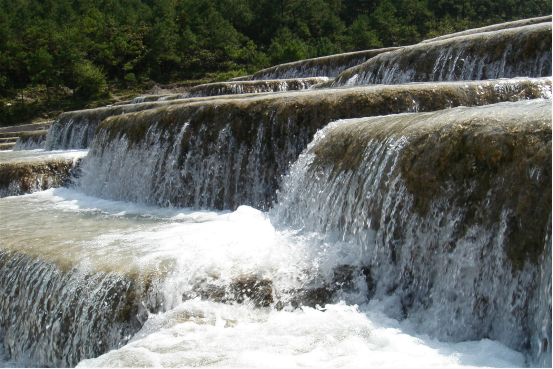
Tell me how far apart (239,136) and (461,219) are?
4220 mm

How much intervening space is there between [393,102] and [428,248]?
10.2ft

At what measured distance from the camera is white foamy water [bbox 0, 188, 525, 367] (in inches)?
109

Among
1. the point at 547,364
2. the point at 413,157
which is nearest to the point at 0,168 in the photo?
the point at 413,157

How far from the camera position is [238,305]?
3.54m

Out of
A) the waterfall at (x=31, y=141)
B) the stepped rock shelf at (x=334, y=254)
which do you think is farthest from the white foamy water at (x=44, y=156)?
the waterfall at (x=31, y=141)

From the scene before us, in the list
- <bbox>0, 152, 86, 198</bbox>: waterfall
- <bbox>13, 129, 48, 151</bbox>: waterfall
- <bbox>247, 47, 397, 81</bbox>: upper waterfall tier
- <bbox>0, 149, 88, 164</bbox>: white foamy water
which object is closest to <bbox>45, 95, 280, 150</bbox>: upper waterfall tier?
<bbox>13, 129, 48, 151</bbox>: waterfall

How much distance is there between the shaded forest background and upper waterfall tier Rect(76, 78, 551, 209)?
88.4 ft

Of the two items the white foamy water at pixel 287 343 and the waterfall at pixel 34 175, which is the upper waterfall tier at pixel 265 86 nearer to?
the waterfall at pixel 34 175

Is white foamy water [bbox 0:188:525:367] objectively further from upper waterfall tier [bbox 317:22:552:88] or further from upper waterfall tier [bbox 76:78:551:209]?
upper waterfall tier [bbox 317:22:552:88]

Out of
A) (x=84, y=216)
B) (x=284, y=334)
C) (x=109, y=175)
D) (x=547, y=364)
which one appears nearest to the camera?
(x=547, y=364)

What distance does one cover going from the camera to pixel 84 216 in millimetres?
6523

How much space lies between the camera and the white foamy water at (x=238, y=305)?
9.12 feet

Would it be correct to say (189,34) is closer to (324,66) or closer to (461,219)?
(324,66)

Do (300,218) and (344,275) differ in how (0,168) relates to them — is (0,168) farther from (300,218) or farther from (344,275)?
(344,275)
